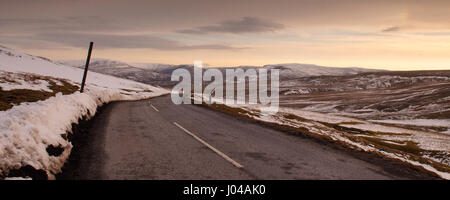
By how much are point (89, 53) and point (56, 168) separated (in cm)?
1935

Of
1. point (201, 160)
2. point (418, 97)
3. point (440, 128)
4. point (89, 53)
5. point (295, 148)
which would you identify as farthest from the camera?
point (418, 97)

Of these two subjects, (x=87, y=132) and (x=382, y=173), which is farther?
(x=87, y=132)

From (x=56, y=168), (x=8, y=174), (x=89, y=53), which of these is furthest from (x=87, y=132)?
(x=89, y=53)
